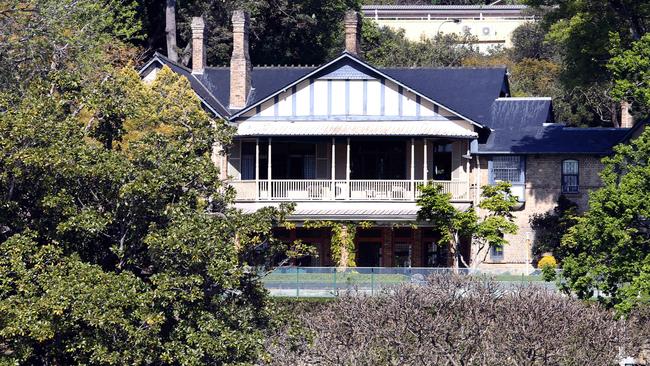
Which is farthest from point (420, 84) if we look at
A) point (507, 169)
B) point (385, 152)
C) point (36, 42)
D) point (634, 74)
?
point (36, 42)

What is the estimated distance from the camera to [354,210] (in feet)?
143

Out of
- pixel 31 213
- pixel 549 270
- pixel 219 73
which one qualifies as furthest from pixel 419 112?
pixel 31 213

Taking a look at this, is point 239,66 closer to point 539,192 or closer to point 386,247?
point 386,247

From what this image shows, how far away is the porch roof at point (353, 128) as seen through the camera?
43312 mm

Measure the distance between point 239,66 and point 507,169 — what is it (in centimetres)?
974

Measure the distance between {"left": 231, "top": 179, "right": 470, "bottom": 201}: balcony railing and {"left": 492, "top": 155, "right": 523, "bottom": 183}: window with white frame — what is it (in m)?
1.21

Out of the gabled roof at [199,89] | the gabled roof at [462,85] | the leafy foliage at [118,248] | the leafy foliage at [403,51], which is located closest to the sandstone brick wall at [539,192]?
the gabled roof at [462,85]

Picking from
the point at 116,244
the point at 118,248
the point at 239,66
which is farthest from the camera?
the point at 239,66

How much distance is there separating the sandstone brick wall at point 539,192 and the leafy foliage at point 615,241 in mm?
13400

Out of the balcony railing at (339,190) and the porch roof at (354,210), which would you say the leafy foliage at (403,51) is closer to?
the balcony railing at (339,190)

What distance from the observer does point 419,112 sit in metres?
43.7

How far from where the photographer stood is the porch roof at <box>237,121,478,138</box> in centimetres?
4331

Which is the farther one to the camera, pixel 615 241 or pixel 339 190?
pixel 339 190

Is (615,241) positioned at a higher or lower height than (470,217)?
lower
